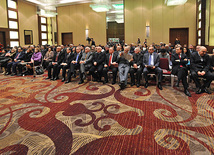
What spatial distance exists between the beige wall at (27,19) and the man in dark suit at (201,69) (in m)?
15.7

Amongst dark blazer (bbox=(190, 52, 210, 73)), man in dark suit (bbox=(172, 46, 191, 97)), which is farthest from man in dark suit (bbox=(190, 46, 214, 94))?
man in dark suit (bbox=(172, 46, 191, 97))

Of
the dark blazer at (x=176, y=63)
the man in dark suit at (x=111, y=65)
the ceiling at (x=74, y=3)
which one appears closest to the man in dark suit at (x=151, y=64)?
the dark blazer at (x=176, y=63)

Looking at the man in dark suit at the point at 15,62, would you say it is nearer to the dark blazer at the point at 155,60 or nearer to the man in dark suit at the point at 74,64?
the man in dark suit at the point at 74,64

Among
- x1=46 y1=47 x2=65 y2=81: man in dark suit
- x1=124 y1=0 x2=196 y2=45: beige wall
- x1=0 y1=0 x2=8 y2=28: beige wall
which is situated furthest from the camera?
x1=124 y1=0 x2=196 y2=45: beige wall

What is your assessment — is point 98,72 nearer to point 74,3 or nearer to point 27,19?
point 74,3

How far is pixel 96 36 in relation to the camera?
647 inches

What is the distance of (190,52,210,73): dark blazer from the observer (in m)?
4.73

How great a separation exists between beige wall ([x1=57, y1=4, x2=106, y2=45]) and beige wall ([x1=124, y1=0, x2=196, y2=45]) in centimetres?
273

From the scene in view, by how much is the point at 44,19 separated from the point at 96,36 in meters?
6.87

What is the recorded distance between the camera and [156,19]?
1431 cm

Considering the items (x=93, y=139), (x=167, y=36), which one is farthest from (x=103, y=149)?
(x=167, y=36)

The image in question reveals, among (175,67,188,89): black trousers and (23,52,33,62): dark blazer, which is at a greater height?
(23,52,33,62): dark blazer

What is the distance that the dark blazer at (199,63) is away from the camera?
15.5ft

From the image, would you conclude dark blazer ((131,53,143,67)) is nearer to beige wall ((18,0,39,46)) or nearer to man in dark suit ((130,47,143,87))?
man in dark suit ((130,47,143,87))
